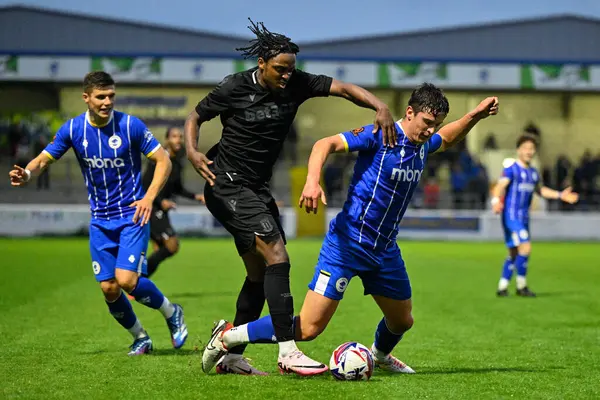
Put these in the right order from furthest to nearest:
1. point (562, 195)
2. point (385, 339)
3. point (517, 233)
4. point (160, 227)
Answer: point (517, 233), point (160, 227), point (562, 195), point (385, 339)

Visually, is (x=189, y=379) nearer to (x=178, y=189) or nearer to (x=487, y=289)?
(x=178, y=189)

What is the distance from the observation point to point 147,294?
8539 millimetres

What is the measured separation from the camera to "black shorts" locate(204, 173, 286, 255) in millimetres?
6984

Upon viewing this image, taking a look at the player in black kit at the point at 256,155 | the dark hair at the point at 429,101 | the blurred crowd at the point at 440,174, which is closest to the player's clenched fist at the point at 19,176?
the player in black kit at the point at 256,155

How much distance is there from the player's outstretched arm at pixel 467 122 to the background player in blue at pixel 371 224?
0.03 metres

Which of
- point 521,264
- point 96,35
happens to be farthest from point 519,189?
point 96,35

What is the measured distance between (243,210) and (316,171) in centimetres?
82

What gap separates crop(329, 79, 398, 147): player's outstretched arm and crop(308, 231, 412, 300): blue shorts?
2.46 ft

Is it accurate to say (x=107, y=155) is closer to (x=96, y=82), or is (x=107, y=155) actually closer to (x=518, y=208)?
(x=96, y=82)

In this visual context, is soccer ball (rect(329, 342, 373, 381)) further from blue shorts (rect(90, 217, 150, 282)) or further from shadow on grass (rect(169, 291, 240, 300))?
shadow on grass (rect(169, 291, 240, 300))

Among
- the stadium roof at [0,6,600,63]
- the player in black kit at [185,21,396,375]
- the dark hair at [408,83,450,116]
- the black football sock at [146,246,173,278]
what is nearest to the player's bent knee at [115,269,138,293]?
the player in black kit at [185,21,396,375]

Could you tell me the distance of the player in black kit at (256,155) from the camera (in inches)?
274

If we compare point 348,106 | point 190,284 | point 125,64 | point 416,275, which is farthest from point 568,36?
point 190,284

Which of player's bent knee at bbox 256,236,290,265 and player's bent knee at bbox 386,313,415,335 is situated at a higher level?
player's bent knee at bbox 256,236,290,265
